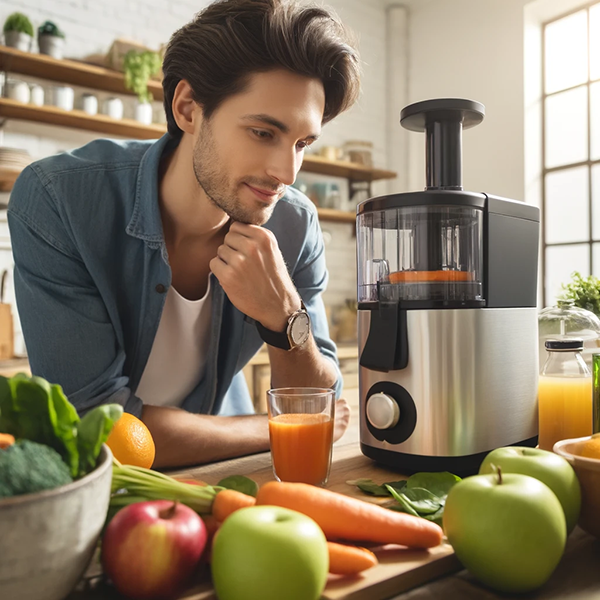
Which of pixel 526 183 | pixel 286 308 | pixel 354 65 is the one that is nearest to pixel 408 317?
pixel 286 308

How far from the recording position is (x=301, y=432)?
0.77 meters

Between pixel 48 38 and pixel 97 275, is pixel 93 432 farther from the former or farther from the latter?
pixel 48 38

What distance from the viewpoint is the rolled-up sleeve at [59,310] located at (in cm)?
107

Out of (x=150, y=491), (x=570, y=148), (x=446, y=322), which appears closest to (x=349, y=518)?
(x=150, y=491)

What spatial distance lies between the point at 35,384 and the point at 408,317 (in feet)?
1.80

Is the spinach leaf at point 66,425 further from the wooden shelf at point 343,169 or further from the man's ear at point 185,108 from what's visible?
the wooden shelf at point 343,169

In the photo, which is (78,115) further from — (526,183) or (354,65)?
(526,183)

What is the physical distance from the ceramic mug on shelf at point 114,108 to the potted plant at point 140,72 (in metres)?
0.08

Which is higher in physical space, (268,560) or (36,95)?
(36,95)

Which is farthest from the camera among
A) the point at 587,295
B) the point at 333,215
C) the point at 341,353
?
the point at 333,215

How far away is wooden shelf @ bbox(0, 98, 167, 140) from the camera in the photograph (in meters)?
2.73

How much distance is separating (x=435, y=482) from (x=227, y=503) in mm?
283

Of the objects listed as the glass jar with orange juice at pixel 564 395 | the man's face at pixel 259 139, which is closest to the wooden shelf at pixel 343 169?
the man's face at pixel 259 139

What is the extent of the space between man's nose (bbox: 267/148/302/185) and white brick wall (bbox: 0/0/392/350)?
1486 mm
